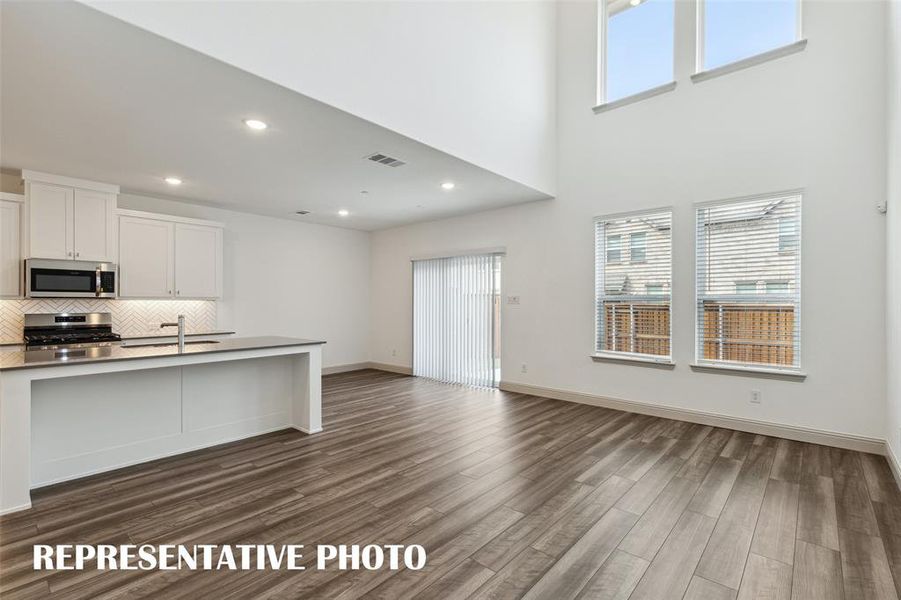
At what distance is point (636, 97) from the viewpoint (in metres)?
5.03

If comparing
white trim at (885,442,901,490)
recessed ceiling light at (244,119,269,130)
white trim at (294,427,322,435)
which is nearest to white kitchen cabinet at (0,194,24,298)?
recessed ceiling light at (244,119,269,130)

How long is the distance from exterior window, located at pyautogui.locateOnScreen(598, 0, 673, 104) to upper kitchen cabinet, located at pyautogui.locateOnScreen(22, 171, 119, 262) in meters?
6.36

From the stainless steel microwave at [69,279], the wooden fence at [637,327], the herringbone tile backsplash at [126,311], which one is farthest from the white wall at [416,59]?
the herringbone tile backsplash at [126,311]

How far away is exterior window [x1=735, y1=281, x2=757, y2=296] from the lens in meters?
4.29

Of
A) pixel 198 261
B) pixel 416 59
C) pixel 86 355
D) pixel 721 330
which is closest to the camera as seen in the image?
pixel 86 355

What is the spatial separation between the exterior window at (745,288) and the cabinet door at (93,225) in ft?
23.7

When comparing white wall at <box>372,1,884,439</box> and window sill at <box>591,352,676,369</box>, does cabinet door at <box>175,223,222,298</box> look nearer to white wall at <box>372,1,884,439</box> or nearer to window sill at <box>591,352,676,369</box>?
white wall at <box>372,1,884,439</box>

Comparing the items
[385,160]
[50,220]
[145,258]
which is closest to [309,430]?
[385,160]

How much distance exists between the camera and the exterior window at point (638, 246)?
501cm

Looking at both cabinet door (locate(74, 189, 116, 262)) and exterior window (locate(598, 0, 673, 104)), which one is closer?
cabinet door (locate(74, 189, 116, 262))

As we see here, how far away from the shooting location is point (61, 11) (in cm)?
210

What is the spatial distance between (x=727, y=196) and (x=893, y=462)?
271 cm

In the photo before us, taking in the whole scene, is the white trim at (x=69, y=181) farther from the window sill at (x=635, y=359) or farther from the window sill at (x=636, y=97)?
the window sill at (x=635, y=359)

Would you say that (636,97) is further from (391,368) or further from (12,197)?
(12,197)
